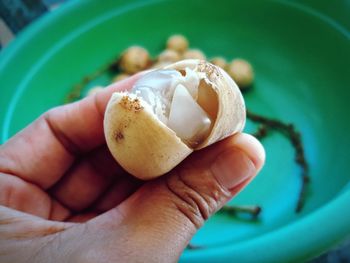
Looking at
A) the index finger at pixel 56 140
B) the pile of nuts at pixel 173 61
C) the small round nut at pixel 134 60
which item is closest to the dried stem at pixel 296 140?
the pile of nuts at pixel 173 61

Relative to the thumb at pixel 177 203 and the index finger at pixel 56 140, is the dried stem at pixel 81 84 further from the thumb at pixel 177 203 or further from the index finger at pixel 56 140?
the thumb at pixel 177 203

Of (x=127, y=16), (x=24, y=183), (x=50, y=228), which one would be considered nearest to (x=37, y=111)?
(x=127, y=16)

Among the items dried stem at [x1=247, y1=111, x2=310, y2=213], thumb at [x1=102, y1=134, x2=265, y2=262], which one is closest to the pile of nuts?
dried stem at [x1=247, y1=111, x2=310, y2=213]

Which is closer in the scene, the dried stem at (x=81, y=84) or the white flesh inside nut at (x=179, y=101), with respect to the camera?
the white flesh inside nut at (x=179, y=101)

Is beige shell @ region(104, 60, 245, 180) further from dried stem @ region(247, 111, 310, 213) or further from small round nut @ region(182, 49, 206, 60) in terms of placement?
small round nut @ region(182, 49, 206, 60)

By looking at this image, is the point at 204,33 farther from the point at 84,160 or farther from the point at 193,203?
the point at 193,203

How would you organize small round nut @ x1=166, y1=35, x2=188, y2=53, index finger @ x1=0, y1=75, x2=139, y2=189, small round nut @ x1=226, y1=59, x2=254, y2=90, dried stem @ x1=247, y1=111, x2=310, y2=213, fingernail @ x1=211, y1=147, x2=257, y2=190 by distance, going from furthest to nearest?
small round nut @ x1=166, y1=35, x2=188, y2=53 < small round nut @ x1=226, y1=59, x2=254, y2=90 < dried stem @ x1=247, y1=111, x2=310, y2=213 < index finger @ x1=0, y1=75, x2=139, y2=189 < fingernail @ x1=211, y1=147, x2=257, y2=190

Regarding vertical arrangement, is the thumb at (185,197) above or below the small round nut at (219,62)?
above
